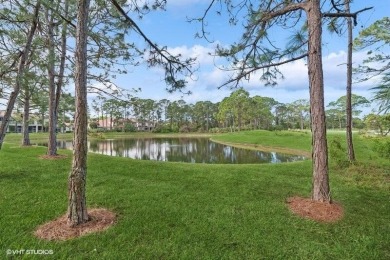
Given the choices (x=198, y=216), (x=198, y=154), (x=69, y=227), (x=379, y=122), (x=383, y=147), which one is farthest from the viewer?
(x=198, y=154)

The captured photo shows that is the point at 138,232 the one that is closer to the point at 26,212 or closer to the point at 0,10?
the point at 26,212

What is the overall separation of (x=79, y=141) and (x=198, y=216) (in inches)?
79.1

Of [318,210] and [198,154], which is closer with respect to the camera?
[318,210]

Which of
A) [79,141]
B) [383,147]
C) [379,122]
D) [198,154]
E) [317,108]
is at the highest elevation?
[317,108]

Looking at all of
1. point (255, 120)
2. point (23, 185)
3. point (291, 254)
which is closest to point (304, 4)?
point (291, 254)

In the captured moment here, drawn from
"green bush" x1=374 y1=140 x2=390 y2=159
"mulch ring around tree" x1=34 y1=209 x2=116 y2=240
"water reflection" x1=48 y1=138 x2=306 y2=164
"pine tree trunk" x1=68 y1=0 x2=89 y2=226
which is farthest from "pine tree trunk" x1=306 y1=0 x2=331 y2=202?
"water reflection" x1=48 y1=138 x2=306 y2=164

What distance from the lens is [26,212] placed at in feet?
14.1

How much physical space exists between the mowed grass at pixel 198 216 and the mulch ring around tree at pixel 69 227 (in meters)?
0.13

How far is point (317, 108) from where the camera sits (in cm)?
452

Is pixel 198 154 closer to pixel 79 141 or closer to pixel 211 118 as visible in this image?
pixel 79 141

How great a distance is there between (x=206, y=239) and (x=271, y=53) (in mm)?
3821

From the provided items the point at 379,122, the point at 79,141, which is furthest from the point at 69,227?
the point at 379,122

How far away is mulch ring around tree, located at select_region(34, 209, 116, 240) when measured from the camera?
352 cm

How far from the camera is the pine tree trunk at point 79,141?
3729 millimetres
